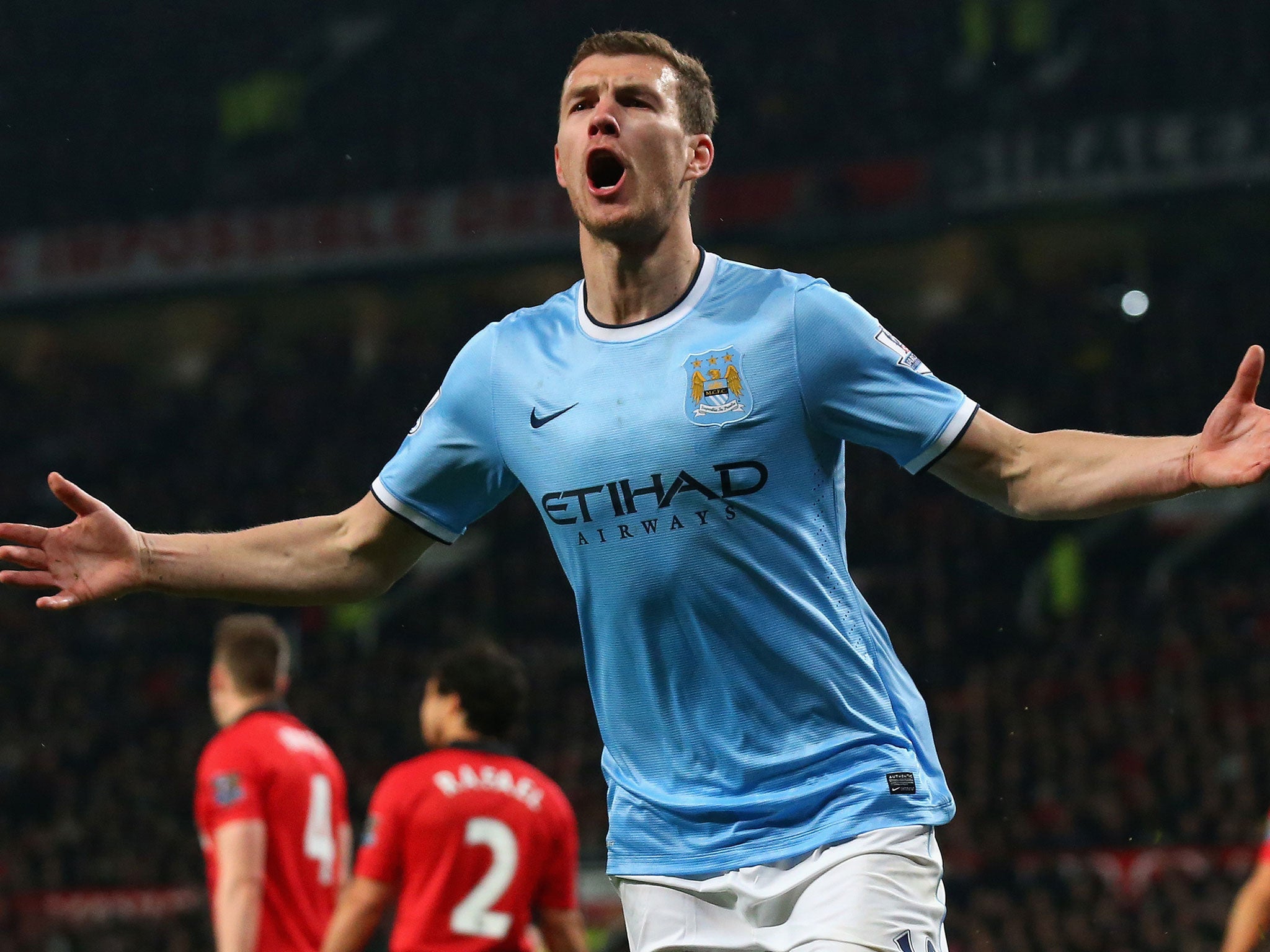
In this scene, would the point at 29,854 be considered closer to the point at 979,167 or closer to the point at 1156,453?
the point at 979,167

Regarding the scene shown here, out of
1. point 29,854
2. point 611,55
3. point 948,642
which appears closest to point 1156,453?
point 611,55

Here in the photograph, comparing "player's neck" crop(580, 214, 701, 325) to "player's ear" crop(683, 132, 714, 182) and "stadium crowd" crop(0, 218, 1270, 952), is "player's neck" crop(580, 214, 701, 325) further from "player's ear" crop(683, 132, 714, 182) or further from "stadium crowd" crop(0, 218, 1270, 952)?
"stadium crowd" crop(0, 218, 1270, 952)

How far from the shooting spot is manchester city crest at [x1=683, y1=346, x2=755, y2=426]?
318 cm

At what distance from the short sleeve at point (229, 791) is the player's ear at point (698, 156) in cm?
304

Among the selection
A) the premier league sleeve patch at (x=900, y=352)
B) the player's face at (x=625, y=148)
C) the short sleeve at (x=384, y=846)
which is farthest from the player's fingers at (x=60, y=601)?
the short sleeve at (x=384, y=846)

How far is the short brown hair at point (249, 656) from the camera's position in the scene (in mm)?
5949

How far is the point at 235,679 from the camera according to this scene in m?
5.96

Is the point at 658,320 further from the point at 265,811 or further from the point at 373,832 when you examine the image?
the point at 265,811

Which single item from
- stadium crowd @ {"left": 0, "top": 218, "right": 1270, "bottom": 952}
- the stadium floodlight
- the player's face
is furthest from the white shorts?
the stadium floodlight

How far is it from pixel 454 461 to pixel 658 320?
0.57 m

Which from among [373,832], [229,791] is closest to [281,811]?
[229,791]

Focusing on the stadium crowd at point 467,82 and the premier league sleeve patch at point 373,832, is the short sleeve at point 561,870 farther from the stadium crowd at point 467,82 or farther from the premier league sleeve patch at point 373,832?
the stadium crowd at point 467,82

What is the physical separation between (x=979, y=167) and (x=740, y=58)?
4432 mm

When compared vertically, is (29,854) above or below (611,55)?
below
